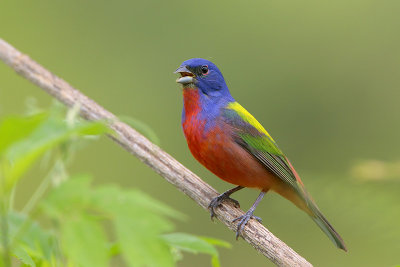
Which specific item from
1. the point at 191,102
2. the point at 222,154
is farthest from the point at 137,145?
the point at 191,102

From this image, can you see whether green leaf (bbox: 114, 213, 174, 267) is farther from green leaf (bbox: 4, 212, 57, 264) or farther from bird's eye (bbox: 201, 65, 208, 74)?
bird's eye (bbox: 201, 65, 208, 74)

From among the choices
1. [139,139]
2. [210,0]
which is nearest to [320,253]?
[139,139]

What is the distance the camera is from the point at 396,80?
635 centimetres

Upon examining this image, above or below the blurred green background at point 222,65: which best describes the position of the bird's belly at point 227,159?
below

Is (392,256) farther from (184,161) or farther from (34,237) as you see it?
(184,161)

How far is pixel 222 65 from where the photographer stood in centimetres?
750

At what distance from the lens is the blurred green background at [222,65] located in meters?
6.67

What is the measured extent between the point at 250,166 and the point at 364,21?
14.1 ft

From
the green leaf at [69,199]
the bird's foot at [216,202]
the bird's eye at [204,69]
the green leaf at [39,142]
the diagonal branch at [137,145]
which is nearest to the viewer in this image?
the green leaf at [39,142]

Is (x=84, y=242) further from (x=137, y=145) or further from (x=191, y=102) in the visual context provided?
(x=191, y=102)

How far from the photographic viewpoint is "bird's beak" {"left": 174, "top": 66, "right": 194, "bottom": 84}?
167 inches

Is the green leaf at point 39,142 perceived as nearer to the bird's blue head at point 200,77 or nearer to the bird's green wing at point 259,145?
the bird's green wing at point 259,145

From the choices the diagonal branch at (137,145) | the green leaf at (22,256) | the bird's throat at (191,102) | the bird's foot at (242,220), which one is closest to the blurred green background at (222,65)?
the bird's throat at (191,102)

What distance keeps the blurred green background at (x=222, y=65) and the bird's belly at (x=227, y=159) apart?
2.12 meters
